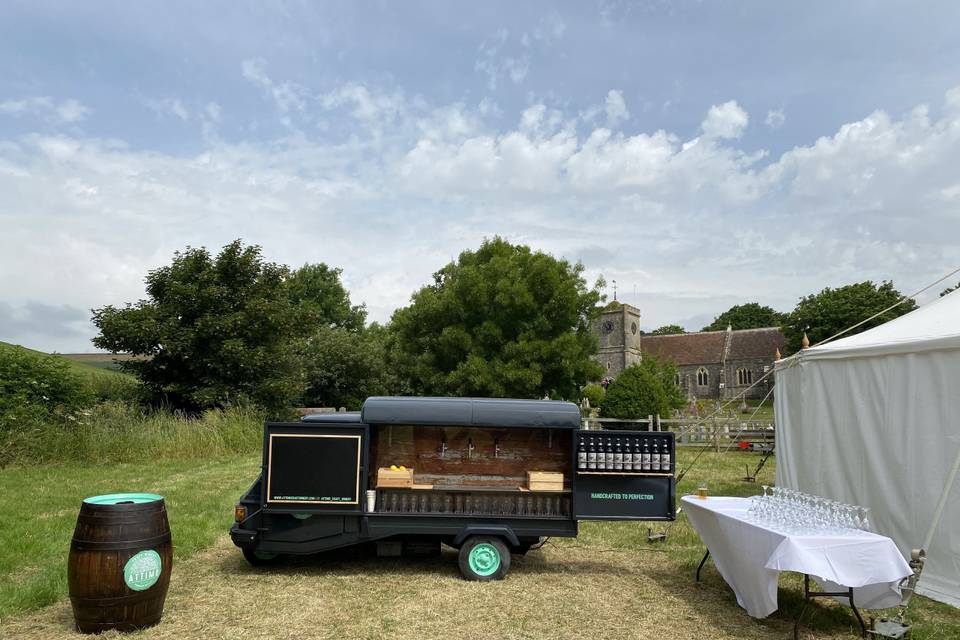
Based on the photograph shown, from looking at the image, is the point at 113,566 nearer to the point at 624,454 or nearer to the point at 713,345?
the point at 624,454

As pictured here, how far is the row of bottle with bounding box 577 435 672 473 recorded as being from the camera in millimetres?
7008

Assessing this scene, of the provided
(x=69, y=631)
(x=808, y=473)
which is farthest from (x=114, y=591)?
(x=808, y=473)

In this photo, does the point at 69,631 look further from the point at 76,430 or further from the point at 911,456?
the point at 76,430

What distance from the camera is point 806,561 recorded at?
4918 mm

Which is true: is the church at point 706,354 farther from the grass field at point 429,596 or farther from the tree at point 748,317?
the grass field at point 429,596

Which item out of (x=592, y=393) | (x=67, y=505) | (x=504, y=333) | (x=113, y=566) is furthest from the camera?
(x=592, y=393)

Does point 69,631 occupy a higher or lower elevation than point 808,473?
lower

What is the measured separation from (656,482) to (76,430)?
45.7 ft

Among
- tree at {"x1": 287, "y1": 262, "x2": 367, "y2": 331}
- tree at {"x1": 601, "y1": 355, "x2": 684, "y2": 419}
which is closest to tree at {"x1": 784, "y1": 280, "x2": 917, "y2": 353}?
tree at {"x1": 601, "y1": 355, "x2": 684, "y2": 419}

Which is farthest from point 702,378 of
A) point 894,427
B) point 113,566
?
point 113,566

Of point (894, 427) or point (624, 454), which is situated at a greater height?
point (894, 427)

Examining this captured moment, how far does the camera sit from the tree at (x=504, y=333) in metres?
29.1

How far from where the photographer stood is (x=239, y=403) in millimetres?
21516

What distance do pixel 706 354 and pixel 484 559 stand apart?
238 feet
